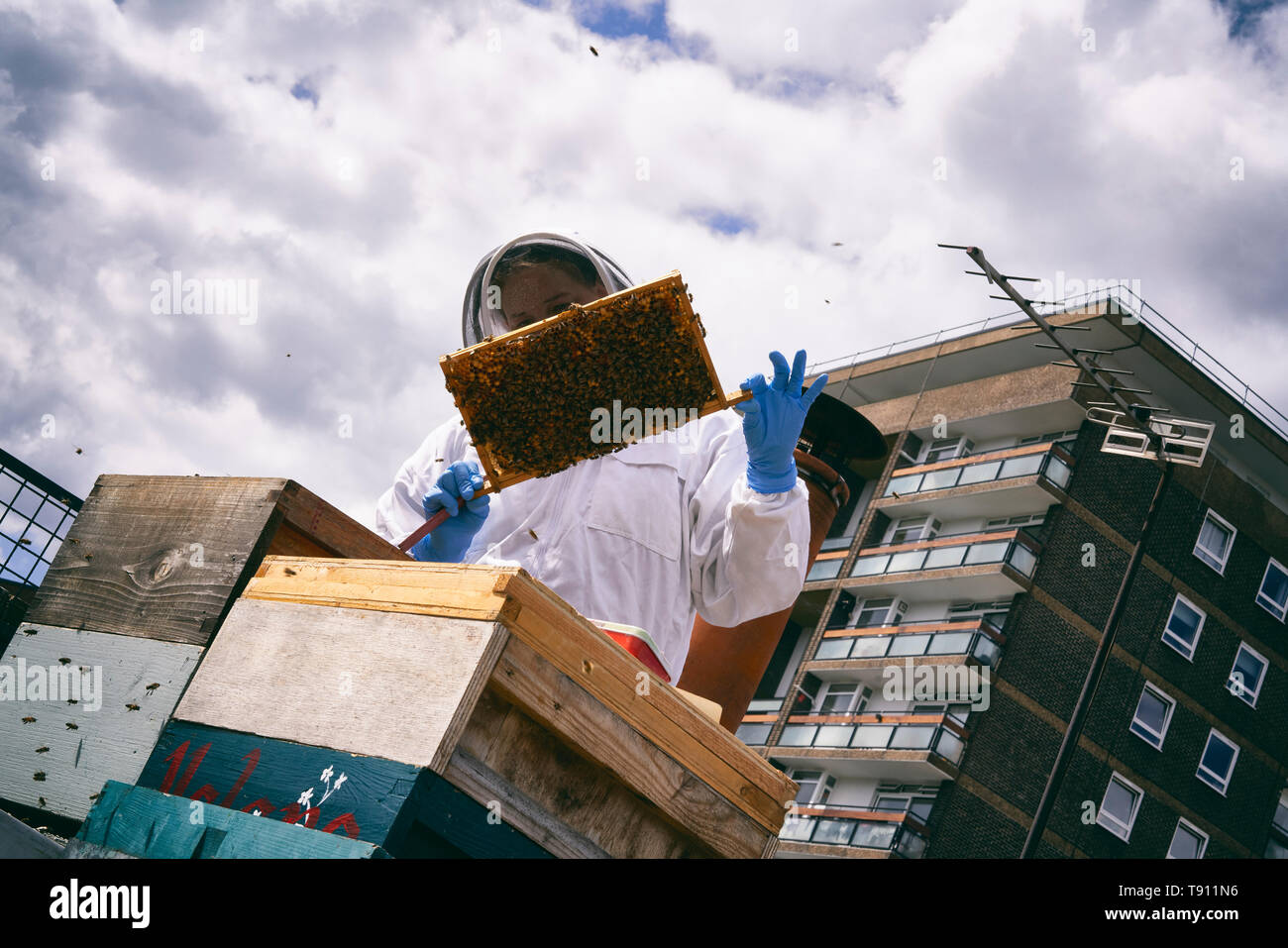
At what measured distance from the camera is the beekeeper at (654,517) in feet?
11.6

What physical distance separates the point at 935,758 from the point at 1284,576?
13.7 metres

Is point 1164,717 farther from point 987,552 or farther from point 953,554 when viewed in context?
point 953,554

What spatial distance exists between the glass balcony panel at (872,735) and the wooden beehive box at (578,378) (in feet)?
88.4

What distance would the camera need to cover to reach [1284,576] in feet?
108

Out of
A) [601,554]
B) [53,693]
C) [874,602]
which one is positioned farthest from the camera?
[874,602]

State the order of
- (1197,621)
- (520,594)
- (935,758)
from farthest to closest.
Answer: (1197,621) < (935,758) < (520,594)

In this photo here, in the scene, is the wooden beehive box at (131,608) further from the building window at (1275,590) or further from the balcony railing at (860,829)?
the building window at (1275,590)

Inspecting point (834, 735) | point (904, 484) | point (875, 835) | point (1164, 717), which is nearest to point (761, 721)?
point (834, 735)
